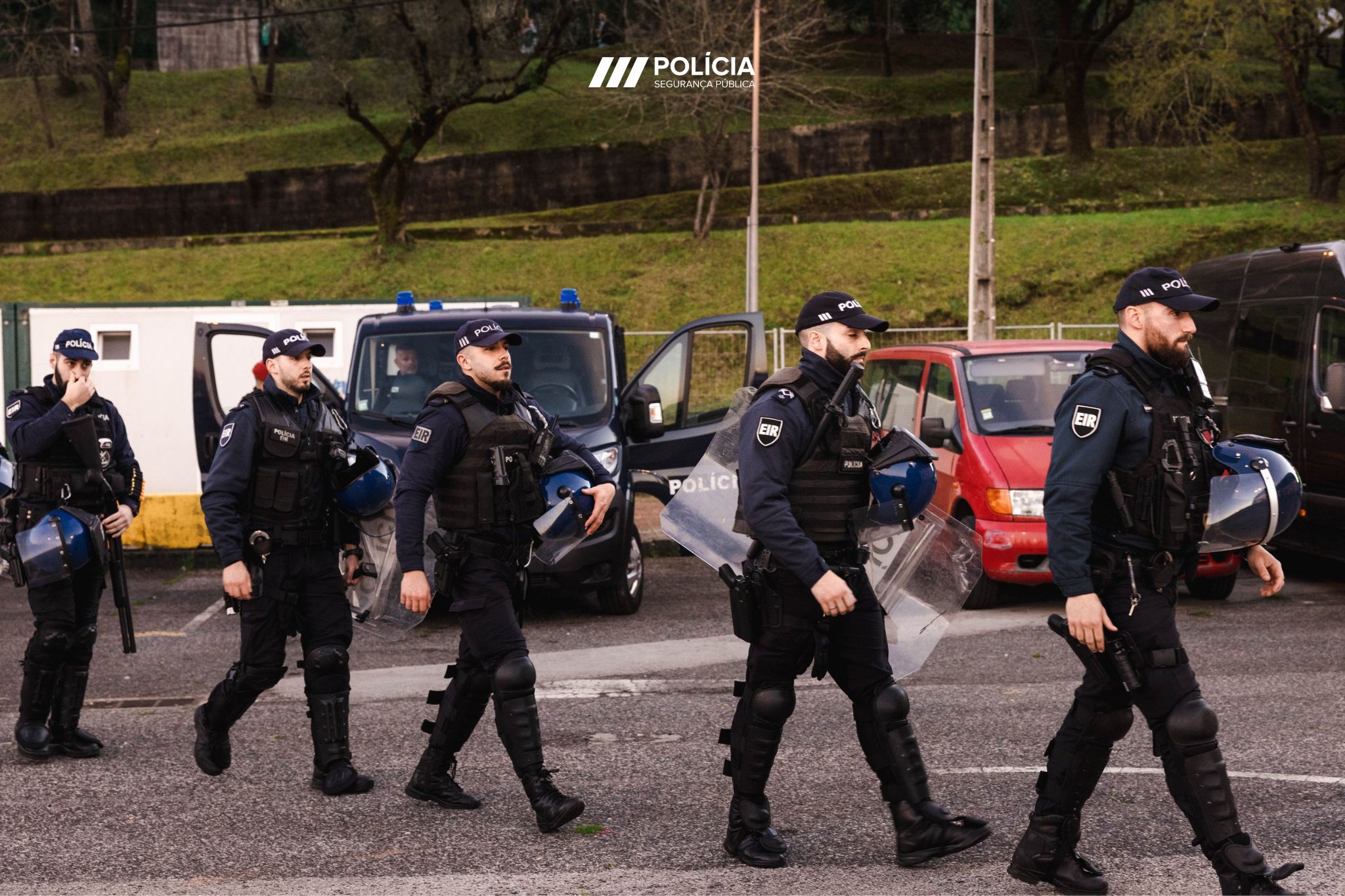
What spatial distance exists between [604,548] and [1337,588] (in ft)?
18.0

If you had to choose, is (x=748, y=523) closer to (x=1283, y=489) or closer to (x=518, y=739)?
(x=518, y=739)

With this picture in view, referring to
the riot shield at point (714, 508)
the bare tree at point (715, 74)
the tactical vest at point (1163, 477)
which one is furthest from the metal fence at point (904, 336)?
the tactical vest at point (1163, 477)

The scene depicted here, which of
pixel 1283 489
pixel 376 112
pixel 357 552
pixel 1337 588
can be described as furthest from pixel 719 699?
pixel 376 112

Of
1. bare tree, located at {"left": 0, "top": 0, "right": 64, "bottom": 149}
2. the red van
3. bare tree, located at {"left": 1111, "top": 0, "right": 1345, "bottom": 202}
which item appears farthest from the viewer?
bare tree, located at {"left": 0, "top": 0, "right": 64, "bottom": 149}

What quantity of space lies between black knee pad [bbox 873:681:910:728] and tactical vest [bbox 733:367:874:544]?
1.75ft

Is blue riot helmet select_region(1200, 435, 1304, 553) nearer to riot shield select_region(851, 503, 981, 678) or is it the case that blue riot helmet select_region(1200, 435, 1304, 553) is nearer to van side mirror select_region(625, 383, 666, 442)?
riot shield select_region(851, 503, 981, 678)

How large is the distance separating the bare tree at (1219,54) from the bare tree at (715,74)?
8038 millimetres

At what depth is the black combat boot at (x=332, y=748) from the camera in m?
5.76

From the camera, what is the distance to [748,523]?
4664 mm

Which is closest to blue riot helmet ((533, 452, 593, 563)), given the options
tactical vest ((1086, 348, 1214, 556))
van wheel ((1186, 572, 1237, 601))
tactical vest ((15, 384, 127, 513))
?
tactical vest ((15, 384, 127, 513))

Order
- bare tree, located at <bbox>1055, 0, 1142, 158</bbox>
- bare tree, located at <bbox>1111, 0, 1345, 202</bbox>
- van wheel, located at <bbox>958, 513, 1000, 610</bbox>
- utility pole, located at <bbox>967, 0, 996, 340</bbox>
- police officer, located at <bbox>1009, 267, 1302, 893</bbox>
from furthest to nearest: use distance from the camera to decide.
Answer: bare tree, located at <bbox>1055, 0, 1142, 158</bbox> < bare tree, located at <bbox>1111, 0, 1345, 202</bbox> < utility pole, located at <bbox>967, 0, 996, 340</bbox> < van wheel, located at <bbox>958, 513, 1000, 610</bbox> < police officer, located at <bbox>1009, 267, 1302, 893</bbox>

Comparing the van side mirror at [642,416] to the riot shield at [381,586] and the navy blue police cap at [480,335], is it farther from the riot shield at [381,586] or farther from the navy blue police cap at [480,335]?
the navy blue police cap at [480,335]

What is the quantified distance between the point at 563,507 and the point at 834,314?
6.77 feet

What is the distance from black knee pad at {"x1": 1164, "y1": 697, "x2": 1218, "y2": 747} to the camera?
415 centimetres
